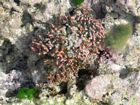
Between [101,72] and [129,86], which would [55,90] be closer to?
[101,72]

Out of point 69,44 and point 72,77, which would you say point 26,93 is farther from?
point 69,44

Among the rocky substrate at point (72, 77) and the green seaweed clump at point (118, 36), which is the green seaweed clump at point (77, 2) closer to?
the rocky substrate at point (72, 77)

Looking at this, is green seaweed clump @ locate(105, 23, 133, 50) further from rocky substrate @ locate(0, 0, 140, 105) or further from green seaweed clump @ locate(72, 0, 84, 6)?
green seaweed clump @ locate(72, 0, 84, 6)

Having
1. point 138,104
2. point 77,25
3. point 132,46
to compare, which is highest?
point 77,25

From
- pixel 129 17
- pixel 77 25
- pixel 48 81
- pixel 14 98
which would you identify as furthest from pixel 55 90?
pixel 129 17

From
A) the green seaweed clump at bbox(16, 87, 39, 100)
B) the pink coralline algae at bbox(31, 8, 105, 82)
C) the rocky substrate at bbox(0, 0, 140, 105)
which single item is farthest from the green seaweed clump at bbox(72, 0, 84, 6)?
the green seaweed clump at bbox(16, 87, 39, 100)

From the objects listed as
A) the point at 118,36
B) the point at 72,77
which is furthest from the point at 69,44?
the point at 118,36

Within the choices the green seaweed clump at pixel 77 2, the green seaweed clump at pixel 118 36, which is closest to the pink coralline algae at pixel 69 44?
the green seaweed clump at pixel 118 36
